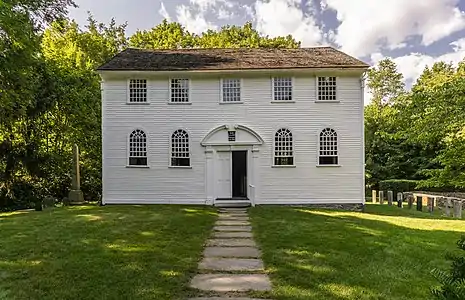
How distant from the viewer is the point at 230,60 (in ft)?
61.3

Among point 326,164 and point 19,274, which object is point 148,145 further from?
point 19,274

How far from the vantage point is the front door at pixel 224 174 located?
58.6 feet

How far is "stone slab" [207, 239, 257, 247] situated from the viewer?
8.96m

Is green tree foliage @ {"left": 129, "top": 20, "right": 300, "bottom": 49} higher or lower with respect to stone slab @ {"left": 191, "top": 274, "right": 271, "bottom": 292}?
higher

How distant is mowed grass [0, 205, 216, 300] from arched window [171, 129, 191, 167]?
17.6ft

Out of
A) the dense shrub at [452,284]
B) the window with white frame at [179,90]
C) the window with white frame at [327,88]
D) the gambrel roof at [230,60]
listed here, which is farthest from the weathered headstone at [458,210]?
the dense shrub at [452,284]

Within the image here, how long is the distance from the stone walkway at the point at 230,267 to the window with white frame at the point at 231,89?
828 centimetres

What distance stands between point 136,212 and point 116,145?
4.74 meters

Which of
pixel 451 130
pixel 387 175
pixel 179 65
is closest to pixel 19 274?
pixel 451 130

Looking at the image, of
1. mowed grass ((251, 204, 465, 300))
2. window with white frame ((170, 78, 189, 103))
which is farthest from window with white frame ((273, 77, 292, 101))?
mowed grass ((251, 204, 465, 300))

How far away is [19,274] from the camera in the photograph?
6.34 m

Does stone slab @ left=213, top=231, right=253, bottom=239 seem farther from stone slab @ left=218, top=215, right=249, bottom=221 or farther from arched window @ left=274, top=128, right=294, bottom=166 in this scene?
arched window @ left=274, top=128, right=294, bottom=166

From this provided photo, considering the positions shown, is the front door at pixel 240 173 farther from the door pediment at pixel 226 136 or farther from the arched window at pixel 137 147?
the arched window at pixel 137 147

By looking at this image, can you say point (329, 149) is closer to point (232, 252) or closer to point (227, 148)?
point (227, 148)
